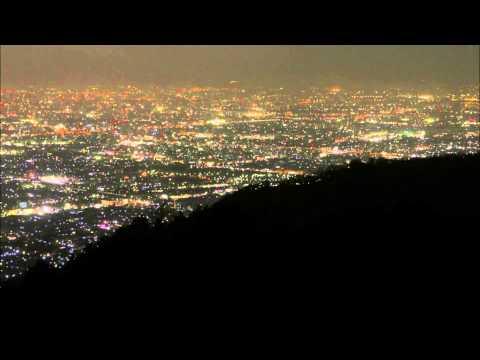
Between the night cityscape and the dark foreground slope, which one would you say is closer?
the dark foreground slope

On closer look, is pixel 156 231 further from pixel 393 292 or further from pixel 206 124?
pixel 206 124

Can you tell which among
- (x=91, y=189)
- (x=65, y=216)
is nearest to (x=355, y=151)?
(x=91, y=189)

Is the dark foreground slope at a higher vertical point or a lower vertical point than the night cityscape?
lower

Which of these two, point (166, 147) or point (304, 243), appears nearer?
point (304, 243)

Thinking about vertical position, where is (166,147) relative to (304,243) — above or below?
above
